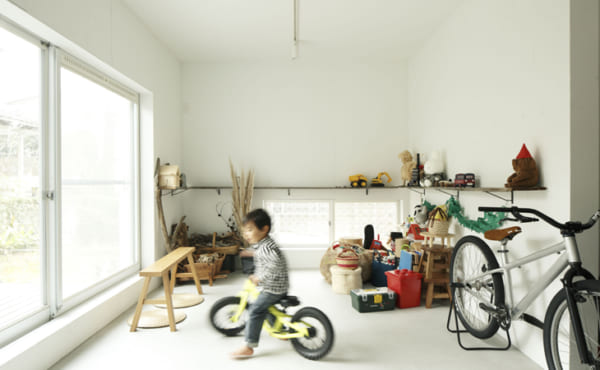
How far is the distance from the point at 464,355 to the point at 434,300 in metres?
1.20

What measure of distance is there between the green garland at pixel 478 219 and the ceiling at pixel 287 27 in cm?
204

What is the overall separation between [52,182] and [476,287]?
3273 mm

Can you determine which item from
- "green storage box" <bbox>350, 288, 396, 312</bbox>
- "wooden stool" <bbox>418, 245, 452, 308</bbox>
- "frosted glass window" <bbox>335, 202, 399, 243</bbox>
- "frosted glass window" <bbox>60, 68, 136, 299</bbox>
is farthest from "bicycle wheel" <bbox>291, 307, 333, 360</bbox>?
"frosted glass window" <bbox>335, 202, 399, 243</bbox>

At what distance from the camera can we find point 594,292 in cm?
160

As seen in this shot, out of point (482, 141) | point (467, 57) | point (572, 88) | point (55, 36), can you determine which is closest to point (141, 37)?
point (55, 36)

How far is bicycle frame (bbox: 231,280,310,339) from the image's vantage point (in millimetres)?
2398

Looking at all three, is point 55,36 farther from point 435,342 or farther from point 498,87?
point 435,342

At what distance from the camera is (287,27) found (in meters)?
3.99

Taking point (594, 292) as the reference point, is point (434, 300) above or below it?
below

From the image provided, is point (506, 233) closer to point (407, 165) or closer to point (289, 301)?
point (289, 301)

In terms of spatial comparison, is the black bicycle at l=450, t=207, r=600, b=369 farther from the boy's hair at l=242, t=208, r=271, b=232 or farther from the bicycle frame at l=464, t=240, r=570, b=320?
the boy's hair at l=242, t=208, r=271, b=232

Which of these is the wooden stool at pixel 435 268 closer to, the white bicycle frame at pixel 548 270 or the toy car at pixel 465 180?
the toy car at pixel 465 180

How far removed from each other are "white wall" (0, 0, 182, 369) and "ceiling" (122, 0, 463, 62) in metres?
0.34

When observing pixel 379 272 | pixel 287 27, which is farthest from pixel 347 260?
pixel 287 27
